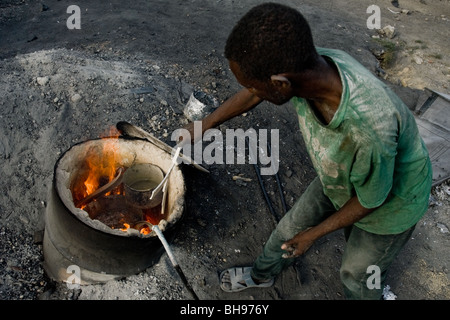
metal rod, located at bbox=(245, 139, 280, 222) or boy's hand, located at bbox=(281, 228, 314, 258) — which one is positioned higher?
boy's hand, located at bbox=(281, 228, 314, 258)

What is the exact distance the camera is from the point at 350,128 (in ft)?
5.48

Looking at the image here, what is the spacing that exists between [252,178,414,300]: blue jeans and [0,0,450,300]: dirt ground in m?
0.56

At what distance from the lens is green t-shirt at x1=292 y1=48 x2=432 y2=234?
1.65 m

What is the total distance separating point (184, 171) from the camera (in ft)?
11.2

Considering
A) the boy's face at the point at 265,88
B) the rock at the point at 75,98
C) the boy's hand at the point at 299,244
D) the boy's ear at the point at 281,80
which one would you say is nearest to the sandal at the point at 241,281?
the boy's hand at the point at 299,244

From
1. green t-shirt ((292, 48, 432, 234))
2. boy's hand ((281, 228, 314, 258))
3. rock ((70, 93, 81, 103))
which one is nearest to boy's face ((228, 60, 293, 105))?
green t-shirt ((292, 48, 432, 234))

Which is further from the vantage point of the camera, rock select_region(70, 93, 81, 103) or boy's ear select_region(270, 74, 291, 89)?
rock select_region(70, 93, 81, 103)

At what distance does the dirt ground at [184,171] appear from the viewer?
2.99 metres

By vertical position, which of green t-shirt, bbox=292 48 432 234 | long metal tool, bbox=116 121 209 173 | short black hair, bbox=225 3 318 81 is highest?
short black hair, bbox=225 3 318 81

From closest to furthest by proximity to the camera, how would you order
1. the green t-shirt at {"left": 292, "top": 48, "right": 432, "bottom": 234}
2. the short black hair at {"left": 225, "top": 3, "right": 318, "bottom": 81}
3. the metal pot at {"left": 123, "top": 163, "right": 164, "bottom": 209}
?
the short black hair at {"left": 225, "top": 3, "right": 318, "bottom": 81}
the green t-shirt at {"left": 292, "top": 48, "right": 432, "bottom": 234}
the metal pot at {"left": 123, "top": 163, "right": 164, "bottom": 209}

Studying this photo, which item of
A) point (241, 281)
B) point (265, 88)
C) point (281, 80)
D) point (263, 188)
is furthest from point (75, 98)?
point (281, 80)

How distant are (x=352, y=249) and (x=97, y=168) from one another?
6.65 ft

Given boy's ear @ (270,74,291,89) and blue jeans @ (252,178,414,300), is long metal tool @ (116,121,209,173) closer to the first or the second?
blue jeans @ (252,178,414,300)

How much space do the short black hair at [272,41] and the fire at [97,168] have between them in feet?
5.56
